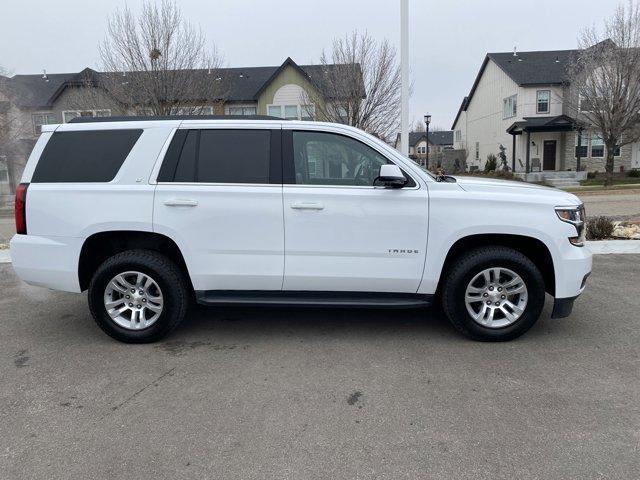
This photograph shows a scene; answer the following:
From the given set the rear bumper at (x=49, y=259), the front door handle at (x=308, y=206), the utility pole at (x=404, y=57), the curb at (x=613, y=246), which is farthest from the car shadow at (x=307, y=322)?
the utility pole at (x=404, y=57)

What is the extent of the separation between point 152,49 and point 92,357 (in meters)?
15.3

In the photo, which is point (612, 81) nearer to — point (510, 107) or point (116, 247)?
point (510, 107)

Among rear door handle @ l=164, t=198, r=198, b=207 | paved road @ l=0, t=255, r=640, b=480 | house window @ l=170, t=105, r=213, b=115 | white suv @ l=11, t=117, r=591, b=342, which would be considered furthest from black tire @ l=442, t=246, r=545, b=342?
house window @ l=170, t=105, r=213, b=115

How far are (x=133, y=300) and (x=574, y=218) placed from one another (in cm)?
401

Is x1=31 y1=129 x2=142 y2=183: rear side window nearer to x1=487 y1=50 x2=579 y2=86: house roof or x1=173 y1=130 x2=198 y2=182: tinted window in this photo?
x1=173 y1=130 x2=198 y2=182: tinted window

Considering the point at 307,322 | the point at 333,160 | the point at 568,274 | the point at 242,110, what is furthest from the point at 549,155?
the point at 333,160

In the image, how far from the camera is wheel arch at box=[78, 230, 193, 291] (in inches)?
177

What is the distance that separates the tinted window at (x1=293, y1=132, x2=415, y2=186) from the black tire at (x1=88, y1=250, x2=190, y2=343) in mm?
1437

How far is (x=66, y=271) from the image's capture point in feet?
14.6

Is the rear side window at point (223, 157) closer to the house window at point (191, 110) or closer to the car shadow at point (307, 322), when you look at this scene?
the car shadow at point (307, 322)

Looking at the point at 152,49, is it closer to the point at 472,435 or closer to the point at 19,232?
the point at 19,232

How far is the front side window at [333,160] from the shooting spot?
439cm

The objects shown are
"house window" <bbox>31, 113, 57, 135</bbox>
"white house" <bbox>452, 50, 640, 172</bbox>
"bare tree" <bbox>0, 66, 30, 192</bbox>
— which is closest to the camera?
"bare tree" <bbox>0, 66, 30, 192</bbox>

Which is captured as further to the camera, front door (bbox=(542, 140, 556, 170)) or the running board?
front door (bbox=(542, 140, 556, 170))
